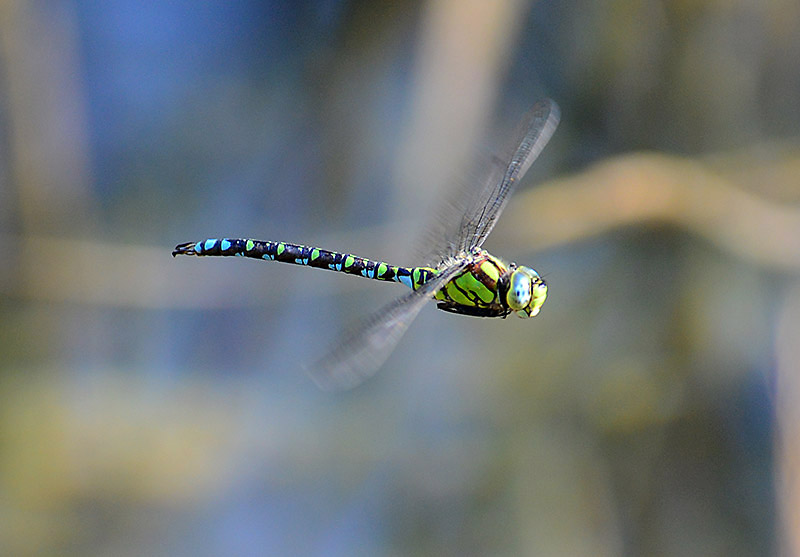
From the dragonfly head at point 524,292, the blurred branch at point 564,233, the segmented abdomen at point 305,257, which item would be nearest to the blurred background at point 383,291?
the blurred branch at point 564,233

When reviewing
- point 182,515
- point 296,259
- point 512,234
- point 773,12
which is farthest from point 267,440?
point 773,12

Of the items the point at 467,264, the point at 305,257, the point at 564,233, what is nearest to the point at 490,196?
the point at 467,264

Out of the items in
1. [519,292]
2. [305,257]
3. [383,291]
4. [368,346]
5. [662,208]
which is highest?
[662,208]

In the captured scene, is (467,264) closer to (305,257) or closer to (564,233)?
(305,257)

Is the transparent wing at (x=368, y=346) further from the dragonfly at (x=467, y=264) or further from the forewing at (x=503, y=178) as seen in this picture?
the forewing at (x=503, y=178)

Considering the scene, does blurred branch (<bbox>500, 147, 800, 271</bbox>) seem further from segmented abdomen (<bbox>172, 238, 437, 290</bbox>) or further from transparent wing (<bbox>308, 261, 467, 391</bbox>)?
transparent wing (<bbox>308, 261, 467, 391</bbox>)

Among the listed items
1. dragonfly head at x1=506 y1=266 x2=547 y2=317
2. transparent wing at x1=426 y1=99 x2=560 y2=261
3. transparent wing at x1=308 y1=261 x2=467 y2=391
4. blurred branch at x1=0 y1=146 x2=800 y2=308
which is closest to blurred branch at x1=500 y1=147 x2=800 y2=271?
blurred branch at x1=0 y1=146 x2=800 y2=308
